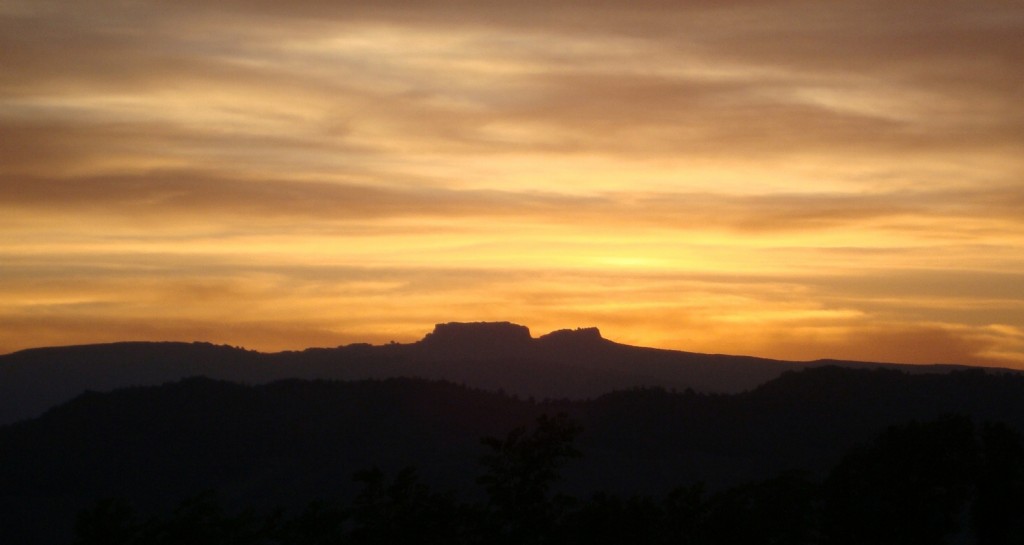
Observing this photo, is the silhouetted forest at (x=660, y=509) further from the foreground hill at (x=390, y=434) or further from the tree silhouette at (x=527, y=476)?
the foreground hill at (x=390, y=434)

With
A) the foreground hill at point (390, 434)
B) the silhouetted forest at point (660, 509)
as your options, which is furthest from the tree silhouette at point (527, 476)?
the foreground hill at point (390, 434)

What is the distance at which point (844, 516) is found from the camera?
47.5m

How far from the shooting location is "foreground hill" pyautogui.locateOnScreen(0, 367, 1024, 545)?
13325cm

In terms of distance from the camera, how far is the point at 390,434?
152 metres

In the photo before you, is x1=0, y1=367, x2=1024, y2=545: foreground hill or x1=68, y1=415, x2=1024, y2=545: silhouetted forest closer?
x1=68, y1=415, x2=1024, y2=545: silhouetted forest

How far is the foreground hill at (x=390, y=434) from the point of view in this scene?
133 meters

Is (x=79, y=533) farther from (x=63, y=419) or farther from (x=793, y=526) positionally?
(x=63, y=419)

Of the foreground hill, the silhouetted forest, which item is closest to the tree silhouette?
the silhouetted forest

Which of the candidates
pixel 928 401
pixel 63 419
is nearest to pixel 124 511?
pixel 928 401

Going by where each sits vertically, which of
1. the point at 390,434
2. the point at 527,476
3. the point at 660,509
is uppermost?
the point at 527,476

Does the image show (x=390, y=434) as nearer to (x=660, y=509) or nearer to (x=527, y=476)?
(x=660, y=509)

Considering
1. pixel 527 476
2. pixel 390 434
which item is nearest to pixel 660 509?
pixel 527 476

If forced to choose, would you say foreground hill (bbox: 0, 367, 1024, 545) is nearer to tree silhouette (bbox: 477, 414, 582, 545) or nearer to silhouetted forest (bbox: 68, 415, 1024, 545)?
silhouetted forest (bbox: 68, 415, 1024, 545)

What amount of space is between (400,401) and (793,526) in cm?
11977
